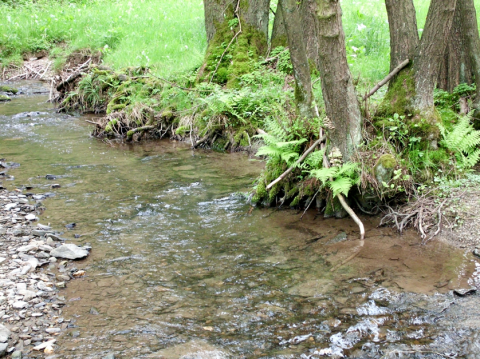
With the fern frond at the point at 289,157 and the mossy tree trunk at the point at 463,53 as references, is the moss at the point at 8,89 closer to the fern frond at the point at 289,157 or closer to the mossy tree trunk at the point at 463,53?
the fern frond at the point at 289,157

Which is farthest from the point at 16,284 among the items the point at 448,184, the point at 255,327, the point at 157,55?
the point at 157,55

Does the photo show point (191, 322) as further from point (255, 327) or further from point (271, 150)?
point (271, 150)

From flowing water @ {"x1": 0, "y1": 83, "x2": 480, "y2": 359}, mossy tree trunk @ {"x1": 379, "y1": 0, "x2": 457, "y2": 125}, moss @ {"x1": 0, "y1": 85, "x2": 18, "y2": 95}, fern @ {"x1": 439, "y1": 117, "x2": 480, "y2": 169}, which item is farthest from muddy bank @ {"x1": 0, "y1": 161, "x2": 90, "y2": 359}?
moss @ {"x1": 0, "y1": 85, "x2": 18, "y2": 95}

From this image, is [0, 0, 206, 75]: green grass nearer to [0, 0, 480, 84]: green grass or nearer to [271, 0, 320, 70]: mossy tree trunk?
[0, 0, 480, 84]: green grass

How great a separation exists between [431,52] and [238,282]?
4.01 m

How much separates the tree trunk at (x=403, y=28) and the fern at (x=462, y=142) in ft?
3.82

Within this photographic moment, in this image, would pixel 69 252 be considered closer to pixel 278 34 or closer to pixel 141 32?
pixel 278 34

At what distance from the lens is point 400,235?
5.60 meters

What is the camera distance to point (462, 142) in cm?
607

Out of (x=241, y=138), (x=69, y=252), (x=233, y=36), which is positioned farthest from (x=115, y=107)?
(x=69, y=252)

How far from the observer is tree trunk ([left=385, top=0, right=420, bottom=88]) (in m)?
6.21

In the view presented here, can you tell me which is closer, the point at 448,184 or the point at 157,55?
the point at 448,184

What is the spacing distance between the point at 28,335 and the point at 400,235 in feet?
14.0

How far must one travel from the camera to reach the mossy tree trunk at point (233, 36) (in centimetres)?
1152
